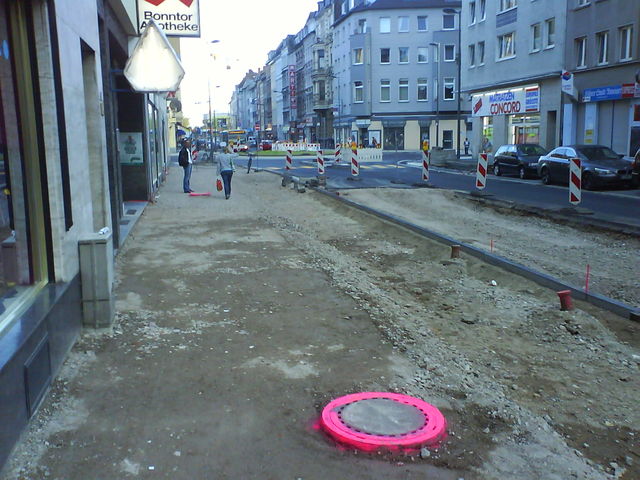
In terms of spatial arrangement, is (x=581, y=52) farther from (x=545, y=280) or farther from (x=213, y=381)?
(x=213, y=381)

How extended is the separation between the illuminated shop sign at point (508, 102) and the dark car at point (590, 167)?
13.3 meters

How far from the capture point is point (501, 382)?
5.25 metres

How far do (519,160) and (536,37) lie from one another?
41.5 feet

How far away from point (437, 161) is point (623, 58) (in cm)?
1401

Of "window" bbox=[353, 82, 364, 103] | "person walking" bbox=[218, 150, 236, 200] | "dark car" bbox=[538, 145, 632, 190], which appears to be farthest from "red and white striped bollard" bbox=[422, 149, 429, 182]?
"window" bbox=[353, 82, 364, 103]

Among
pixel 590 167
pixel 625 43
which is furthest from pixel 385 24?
pixel 590 167

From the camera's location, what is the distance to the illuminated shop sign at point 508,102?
38031 millimetres

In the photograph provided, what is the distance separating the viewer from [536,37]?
1484 inches

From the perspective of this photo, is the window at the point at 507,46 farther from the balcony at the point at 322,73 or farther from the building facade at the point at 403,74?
the balcony at the point at 322,73

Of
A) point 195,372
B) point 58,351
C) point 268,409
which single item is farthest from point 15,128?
point 268,409

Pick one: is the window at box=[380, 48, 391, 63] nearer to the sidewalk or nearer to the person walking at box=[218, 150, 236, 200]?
the person walking at box=[218, 150, 236, 200]

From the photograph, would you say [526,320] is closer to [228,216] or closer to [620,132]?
[228,216]

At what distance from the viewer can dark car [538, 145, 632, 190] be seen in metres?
22.3

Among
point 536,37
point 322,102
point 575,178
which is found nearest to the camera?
point 575,178
